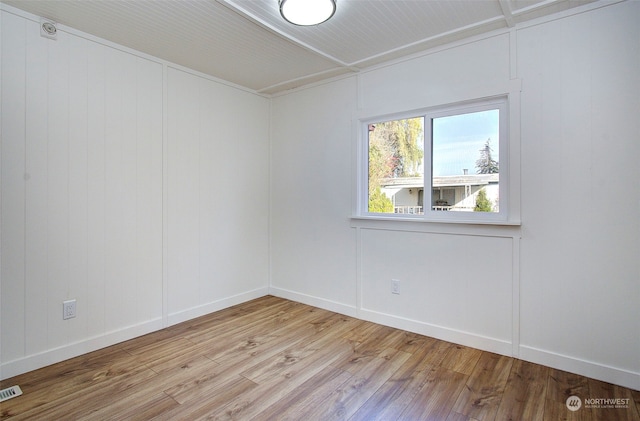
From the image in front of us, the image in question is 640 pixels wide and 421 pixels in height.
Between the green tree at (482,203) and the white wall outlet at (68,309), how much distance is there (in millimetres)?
3258

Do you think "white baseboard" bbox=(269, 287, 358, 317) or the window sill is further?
"white baseboard" bbox=(269, 287, 358, 317)

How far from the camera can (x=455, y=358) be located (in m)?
2.43

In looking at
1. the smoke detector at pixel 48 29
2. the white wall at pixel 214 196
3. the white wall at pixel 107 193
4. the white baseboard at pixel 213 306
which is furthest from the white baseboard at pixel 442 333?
the smoke detector at pixel 48 29

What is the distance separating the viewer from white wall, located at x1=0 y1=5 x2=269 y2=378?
Answer: 2201 millimetres

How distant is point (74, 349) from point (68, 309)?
12.5 inches

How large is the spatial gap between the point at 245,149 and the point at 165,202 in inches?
44.8

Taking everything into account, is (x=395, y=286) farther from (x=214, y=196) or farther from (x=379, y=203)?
(x=214, y=196)

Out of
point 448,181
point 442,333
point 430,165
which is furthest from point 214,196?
point 442,333

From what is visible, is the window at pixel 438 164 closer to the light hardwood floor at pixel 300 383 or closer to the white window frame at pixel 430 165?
the white window frame at pixel 430 165

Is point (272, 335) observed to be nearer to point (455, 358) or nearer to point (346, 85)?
point (455, 358)

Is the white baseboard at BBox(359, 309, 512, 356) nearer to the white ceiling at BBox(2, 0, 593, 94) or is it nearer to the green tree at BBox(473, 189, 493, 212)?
the green tree at BBox(473, 189, 493, 212)

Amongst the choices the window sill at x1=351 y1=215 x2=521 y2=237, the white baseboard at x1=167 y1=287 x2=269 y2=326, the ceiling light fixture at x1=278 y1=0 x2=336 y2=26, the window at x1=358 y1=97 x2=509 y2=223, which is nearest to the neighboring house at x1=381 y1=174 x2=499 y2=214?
the window at x1=358 y1=97 x2=509 y2=223

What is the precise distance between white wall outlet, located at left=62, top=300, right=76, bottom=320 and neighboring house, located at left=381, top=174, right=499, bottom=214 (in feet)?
9.15

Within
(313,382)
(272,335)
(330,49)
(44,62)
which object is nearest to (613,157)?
(330,49)
